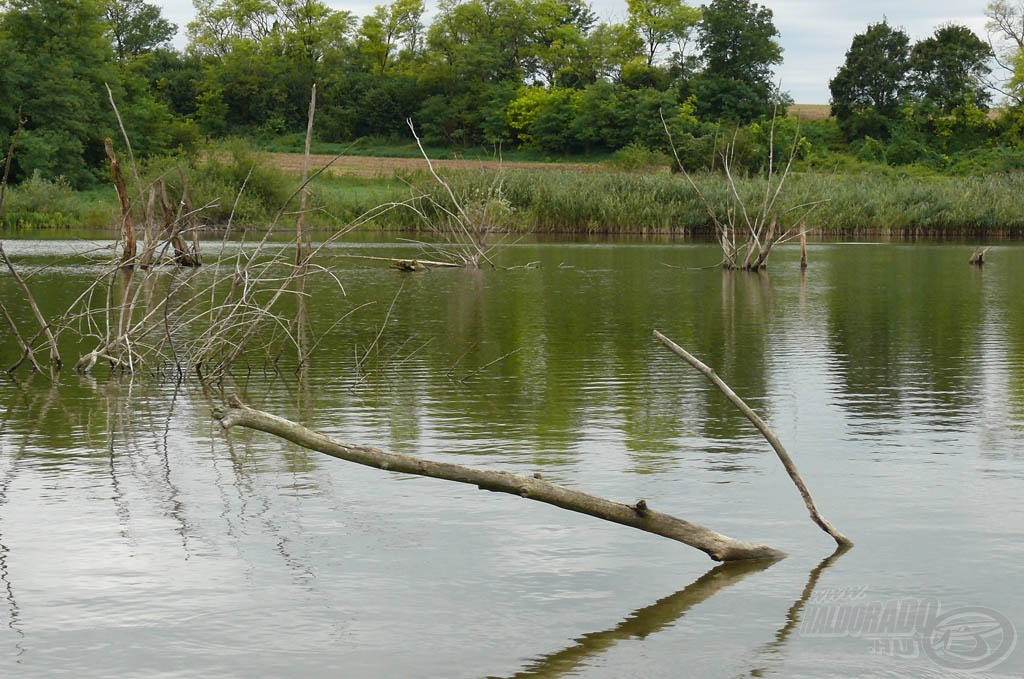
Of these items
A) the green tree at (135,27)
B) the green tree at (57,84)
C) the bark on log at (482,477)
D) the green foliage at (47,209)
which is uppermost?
the green tree at (135,27)

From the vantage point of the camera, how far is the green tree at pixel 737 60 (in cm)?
8119

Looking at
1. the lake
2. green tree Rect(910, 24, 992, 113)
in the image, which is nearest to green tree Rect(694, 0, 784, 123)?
green tree Rect(910, 24, 992, 113)

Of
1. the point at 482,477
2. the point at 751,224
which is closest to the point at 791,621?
the point at 482,477

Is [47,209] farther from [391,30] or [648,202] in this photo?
[391,30]

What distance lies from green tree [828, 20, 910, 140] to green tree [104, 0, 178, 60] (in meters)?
53.8

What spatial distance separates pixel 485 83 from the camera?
89.7m

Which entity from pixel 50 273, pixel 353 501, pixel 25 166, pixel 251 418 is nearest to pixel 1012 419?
pixel 353 501

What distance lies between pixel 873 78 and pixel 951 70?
14.7 feet

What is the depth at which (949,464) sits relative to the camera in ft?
29.5

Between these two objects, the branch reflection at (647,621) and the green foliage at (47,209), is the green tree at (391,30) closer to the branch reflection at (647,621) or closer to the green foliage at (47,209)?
the green foliage at (47,209)

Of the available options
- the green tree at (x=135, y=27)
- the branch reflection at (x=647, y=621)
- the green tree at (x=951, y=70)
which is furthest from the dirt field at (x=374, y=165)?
the branch reflection at (x=647, y=621)

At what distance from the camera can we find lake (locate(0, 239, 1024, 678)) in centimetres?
553

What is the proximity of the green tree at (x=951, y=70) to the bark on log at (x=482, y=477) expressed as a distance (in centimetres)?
7545

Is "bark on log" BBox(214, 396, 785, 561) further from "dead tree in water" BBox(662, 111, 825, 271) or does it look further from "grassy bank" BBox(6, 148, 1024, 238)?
"grassy bank" BBox(6, 148, 1024, 238)
